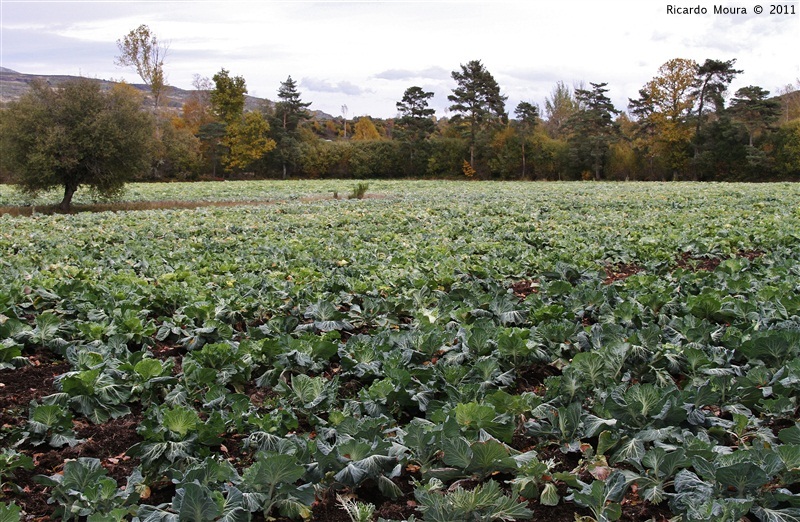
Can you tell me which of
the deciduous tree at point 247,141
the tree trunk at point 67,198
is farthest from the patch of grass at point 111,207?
the deciduous tree at point 247,141

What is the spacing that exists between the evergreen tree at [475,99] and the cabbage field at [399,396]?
57.3 metres

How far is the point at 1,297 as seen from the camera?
18.2 ft

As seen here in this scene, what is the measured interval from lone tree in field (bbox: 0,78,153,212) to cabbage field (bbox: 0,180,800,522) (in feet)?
58.7

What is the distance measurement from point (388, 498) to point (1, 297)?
15.2 ft

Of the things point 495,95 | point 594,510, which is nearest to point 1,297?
point 594,510

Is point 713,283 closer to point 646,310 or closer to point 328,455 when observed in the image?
point 646,310

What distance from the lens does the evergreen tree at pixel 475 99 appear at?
6172 cm

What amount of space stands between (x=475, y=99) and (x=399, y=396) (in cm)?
6255

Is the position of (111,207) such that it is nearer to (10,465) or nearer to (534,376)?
(10,465)

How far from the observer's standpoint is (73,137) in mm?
23172

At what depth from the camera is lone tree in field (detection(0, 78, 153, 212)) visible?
2281 cm

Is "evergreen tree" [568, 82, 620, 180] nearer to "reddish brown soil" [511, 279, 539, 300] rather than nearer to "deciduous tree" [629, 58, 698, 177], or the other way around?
"deciduous tree" [629, 58, 698, 177]

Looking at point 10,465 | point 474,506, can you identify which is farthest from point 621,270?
point 10,465

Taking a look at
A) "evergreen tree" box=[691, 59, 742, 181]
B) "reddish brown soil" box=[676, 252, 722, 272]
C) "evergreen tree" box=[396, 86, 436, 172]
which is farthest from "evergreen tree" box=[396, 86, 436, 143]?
"reddish brown soil" box=[676, 252, 722, 272]
